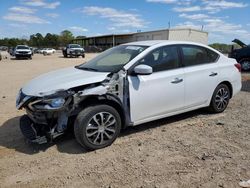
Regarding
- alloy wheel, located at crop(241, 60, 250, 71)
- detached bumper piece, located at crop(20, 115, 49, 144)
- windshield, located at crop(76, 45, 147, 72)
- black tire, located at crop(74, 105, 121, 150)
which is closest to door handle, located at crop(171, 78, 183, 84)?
windshield, located at crop(76, 45, 147, 72)

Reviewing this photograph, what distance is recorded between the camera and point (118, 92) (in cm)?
440

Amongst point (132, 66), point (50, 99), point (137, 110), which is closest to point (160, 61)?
point (132, 66)

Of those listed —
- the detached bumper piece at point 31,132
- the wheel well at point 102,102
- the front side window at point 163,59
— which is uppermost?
the front side window at point 163,59

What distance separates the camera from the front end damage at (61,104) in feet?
13.1

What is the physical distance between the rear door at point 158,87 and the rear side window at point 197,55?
24cm

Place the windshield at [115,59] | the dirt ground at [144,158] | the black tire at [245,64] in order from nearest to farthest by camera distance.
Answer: the dirt ground at [144,158], the windshield at [115,59], the black tire at [245,64]

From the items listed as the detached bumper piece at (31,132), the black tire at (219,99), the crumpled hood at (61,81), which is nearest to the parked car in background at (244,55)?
the black tire at (219,99)

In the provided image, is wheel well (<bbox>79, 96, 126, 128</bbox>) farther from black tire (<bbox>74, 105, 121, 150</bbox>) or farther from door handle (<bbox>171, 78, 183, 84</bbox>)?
door handle (<bbox>171, 78, 183, 84</bbox>)

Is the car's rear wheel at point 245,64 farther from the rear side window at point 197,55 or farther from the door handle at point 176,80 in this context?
the door handle at point 176,80

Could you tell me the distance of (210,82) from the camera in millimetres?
5621

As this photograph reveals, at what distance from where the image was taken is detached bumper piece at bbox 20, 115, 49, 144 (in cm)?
412

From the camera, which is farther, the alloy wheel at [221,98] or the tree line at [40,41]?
the tree line at [40,41]

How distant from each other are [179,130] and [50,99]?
7.97 feet

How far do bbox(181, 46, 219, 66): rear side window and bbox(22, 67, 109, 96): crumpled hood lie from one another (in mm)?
1748
